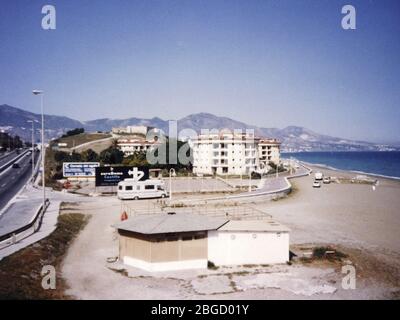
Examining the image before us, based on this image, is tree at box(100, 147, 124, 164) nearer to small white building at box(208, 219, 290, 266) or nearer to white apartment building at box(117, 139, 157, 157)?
white apartment building at box(117, 139, 157, 157)

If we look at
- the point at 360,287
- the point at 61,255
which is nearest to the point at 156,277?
the point at 61,255

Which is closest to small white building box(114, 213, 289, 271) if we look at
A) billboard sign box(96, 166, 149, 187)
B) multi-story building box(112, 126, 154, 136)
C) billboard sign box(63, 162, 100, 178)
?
billboard sign box(96, 166, 149, 187)

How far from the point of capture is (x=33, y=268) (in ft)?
59.5

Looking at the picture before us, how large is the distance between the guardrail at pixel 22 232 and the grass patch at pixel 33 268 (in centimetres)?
144

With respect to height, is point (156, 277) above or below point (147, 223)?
below

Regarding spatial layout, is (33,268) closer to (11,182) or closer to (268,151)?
(11,182)

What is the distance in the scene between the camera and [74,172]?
49.6 meters

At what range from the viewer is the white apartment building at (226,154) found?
7762 cm

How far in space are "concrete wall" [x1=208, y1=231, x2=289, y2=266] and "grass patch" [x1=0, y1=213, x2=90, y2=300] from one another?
326 inches

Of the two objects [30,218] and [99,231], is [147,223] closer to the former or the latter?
[99,231]

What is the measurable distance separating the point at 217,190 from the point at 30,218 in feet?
94.5

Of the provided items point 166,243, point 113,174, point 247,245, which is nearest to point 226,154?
point 113,174

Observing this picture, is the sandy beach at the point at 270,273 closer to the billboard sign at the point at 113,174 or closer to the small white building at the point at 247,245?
the small white building at the point at 247,245

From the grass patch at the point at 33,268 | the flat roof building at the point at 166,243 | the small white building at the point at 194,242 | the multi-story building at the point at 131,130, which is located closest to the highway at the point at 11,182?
the grass patch at the point at 33,268
